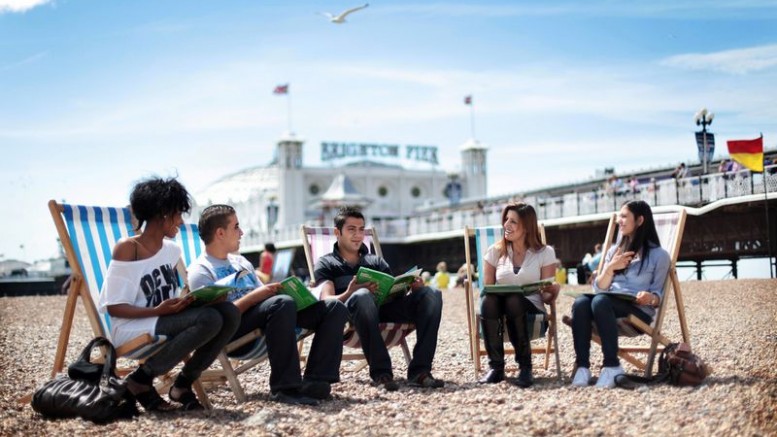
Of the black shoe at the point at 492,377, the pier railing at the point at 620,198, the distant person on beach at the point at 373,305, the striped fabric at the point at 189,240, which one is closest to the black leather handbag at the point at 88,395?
the distant person on beach at the point at 373,305

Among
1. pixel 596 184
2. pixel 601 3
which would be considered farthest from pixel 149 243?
pixel 596 184

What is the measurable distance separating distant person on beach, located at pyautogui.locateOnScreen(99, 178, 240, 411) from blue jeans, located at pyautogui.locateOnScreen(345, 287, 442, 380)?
2.77 feet

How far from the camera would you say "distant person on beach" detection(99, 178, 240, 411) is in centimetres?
419

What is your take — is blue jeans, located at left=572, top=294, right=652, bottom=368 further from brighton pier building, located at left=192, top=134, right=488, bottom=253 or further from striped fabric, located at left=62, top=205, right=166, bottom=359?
brighton pier building, located at left=192, top=134, right=488, bottom=253

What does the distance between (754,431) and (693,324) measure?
214 inches

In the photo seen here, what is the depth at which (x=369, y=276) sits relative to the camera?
4.95 meters

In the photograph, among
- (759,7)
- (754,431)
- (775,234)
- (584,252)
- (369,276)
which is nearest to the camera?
(754,431)

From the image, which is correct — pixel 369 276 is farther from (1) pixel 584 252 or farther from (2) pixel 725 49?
(1) pixel 584 252

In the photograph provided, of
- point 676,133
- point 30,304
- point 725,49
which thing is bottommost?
point 30,304

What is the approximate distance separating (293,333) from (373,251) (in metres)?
1.79

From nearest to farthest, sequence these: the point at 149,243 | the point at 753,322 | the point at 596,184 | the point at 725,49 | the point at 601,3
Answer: the point at 149,243 < the point at 725,49 < the point at 601,3 < the point at 753,322 < the point at 596,184

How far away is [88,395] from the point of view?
401 cm

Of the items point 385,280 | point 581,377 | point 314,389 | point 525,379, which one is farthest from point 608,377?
point 314,389

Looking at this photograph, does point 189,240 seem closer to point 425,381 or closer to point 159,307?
point 159,307
